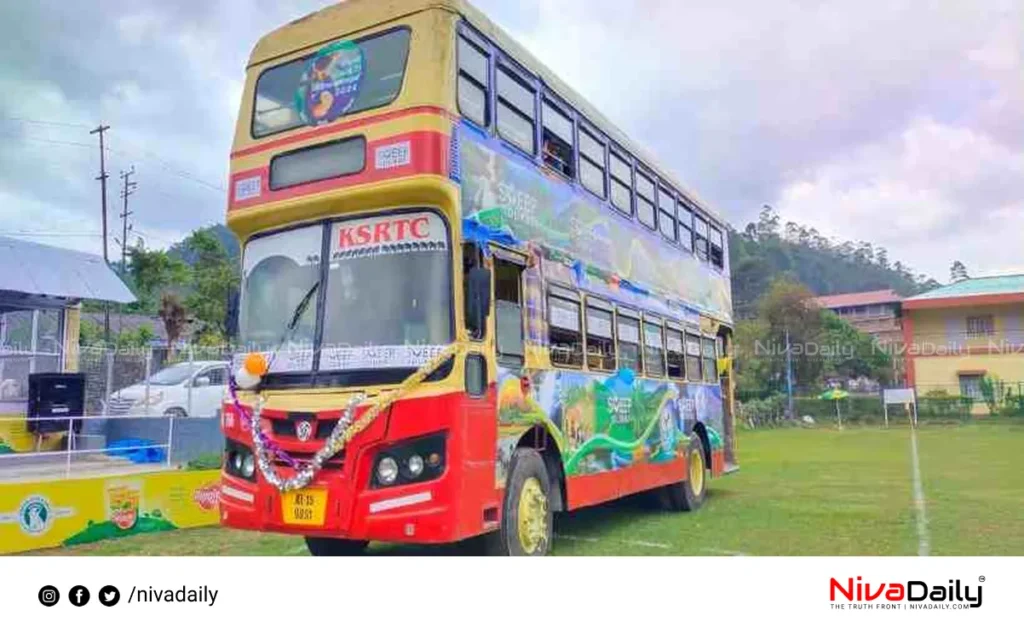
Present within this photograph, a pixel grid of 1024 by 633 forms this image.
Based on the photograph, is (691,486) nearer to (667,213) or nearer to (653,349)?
(653,349)

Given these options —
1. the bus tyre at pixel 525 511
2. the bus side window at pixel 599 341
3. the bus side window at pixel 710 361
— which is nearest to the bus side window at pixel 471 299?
the bus tyre at pixel 525 511

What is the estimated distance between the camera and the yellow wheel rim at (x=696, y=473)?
8.74 metres

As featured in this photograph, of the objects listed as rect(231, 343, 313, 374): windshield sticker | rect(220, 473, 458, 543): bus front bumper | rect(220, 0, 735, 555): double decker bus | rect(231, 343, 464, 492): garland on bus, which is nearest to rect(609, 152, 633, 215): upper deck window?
rect(220, 0, 735, 555): double decker bus

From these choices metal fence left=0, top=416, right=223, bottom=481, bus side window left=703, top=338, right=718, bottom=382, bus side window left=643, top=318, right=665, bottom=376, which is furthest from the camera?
bus side window left=703, top=338, right=718, bottom=382

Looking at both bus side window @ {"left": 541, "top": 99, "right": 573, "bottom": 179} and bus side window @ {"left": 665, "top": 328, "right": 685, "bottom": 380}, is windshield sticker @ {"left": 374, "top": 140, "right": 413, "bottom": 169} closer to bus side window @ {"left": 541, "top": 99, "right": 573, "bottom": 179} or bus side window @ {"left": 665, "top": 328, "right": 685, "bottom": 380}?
bus side window @ {"left": 541, "top": 99, "right": 573, "bottom": 179}

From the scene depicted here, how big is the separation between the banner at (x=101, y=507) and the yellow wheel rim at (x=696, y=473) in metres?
4.90

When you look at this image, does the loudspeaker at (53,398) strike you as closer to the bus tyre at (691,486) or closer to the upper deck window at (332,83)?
the upper deck window at (332,83)

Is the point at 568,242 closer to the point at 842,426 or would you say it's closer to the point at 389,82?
the point at 389,82

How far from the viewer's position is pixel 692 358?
8.97 m

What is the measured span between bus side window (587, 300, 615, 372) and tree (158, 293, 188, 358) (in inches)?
615

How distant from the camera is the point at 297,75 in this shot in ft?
17.3
